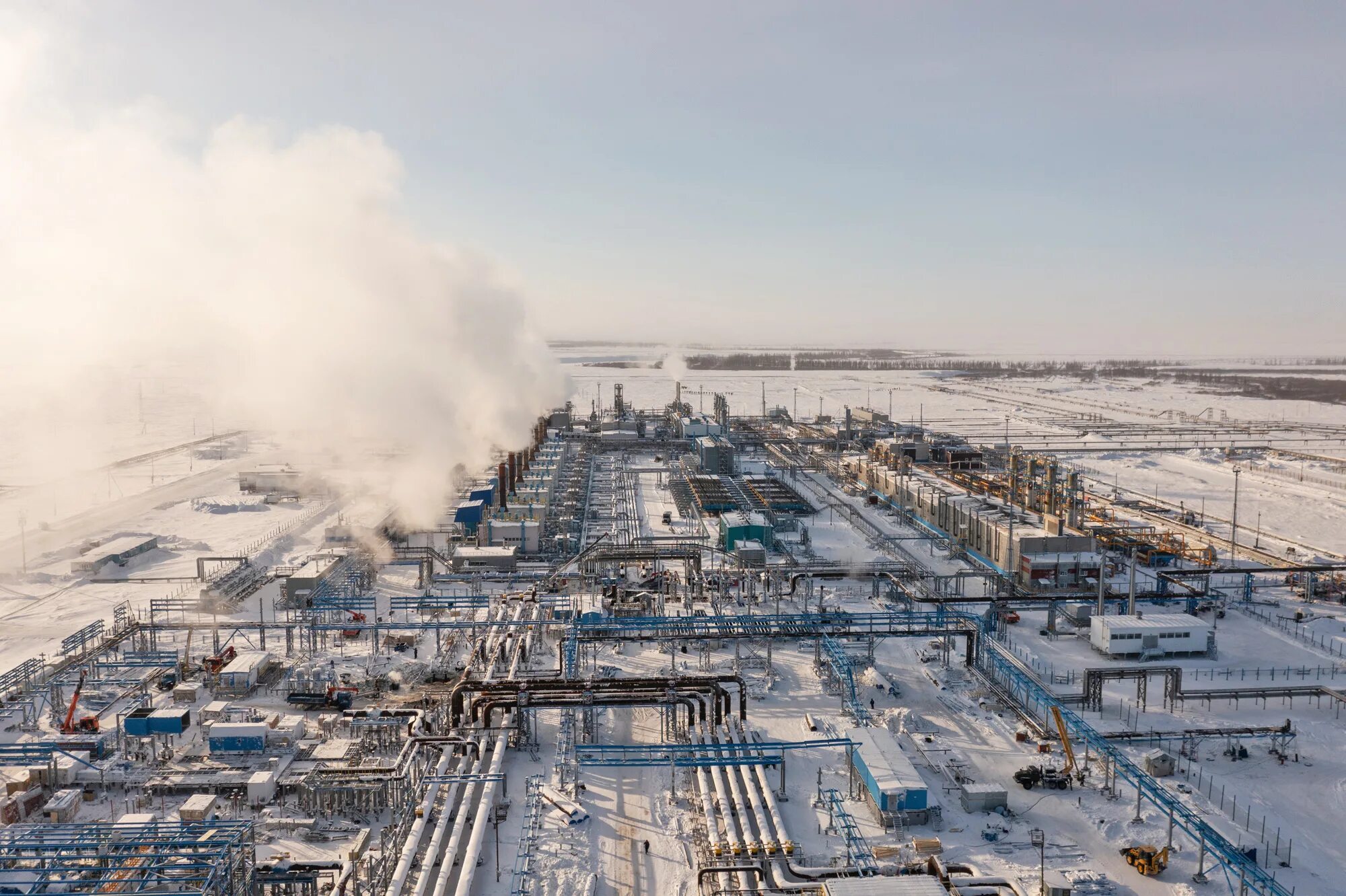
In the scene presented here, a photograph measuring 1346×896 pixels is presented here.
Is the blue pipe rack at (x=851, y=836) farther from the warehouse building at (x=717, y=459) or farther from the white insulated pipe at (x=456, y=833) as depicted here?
the warehouse building at (x=717, y=459)

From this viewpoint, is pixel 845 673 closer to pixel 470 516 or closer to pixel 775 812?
pixel 775 812

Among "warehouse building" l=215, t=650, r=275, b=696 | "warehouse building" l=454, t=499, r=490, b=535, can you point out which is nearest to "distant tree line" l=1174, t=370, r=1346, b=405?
"warehouse building" l=454, t=499, r=490, b=535

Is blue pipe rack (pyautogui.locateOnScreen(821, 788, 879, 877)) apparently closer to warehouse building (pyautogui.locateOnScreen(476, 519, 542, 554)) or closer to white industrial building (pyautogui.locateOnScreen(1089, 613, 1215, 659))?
white industrial building (pyautogui.locateOnScreen(1089, 613, 1215, 659))

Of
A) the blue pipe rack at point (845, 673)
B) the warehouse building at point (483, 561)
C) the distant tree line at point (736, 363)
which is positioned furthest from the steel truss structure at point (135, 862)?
the distant tree line at point (736, 363)

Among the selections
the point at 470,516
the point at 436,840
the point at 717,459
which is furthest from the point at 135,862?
the point at 717,459

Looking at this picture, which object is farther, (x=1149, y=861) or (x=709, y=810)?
(x=709, y=810)

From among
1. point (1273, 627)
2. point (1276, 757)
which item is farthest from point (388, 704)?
point (1273, 627)
